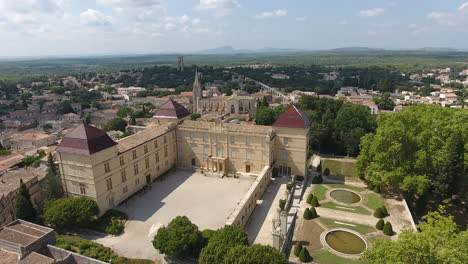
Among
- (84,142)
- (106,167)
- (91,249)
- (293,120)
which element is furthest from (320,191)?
(84,142)

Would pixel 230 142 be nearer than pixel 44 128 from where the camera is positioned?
Yes

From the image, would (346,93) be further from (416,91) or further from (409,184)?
(409,184)

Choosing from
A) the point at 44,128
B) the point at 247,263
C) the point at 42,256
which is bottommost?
the point at 44,128

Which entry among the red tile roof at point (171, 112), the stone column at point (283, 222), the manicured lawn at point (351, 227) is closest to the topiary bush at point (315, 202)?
the manicured lawn at point (351, 227)

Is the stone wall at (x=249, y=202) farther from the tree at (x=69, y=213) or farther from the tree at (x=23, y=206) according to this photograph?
the tree at (x=23, y=206)

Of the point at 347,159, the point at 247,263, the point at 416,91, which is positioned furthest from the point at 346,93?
the point at 247,263

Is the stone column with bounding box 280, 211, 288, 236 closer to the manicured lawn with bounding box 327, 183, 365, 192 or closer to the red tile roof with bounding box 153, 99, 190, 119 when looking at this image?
the manicured lawn with bounding box 327, 183, 365, 192

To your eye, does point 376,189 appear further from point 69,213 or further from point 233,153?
point 69,213
